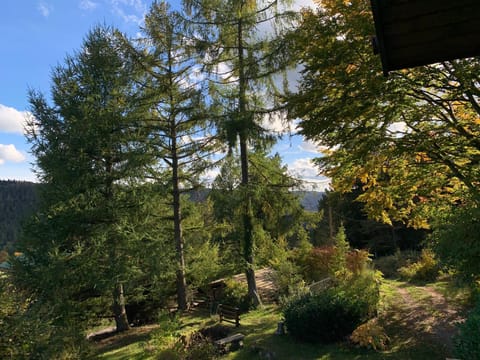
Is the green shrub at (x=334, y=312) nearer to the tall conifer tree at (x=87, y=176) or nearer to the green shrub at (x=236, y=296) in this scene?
the green shrub at (x=236, y=296)

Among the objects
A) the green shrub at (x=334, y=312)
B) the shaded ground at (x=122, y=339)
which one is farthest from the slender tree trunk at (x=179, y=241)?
the green shrub at (x=334, y=312)

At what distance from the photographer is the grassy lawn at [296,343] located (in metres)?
7.23

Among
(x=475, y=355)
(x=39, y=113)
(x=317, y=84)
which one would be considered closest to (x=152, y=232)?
(x=39, y=113)

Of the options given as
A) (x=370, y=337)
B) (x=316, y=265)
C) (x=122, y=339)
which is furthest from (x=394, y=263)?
(x=122, y=339)

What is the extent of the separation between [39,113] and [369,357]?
13.3 m

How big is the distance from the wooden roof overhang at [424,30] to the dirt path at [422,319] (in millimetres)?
6573

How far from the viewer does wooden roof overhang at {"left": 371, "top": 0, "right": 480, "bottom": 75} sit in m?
2.08

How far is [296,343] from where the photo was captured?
851 cm

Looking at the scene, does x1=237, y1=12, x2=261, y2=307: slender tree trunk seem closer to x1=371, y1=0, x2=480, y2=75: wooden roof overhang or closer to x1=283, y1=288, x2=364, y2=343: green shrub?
x1=283, y1=288, x2=364, y2=343: green shrub

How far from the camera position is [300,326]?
8.58 m

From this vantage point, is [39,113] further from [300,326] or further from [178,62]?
[300,326]

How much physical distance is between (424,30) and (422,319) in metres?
9.07

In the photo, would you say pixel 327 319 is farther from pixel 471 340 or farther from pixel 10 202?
pixel 10 202

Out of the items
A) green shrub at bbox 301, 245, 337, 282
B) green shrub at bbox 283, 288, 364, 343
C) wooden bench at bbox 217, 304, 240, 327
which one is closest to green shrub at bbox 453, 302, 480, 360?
green shrub at bbox 283, 288, 364, 343
